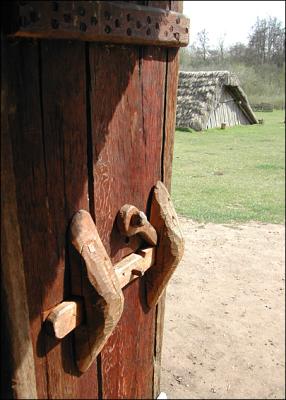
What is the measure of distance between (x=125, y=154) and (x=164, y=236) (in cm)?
24

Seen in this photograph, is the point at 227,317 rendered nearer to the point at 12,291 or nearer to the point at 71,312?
the point at 71,312

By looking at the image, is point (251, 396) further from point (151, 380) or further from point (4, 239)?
point (4, 239)

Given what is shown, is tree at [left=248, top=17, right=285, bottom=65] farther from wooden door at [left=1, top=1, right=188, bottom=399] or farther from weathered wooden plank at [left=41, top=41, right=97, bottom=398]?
weathered wooden plank at [left=41, top=41, right=97, bottom=398]

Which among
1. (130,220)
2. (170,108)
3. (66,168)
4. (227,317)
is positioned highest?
(170,108)

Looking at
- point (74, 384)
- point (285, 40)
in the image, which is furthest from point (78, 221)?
point (285, 40)

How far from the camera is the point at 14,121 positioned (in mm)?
676

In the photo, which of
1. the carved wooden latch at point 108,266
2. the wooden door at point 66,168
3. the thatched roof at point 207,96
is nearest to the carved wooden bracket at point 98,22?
the wooden door at point 66,168

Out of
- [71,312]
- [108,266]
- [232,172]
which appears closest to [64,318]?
[71,312]

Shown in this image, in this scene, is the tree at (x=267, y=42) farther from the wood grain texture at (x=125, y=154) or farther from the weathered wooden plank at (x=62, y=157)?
the weathered wooden plank at (x=62, y=157)

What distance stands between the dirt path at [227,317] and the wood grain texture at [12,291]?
4.27 feet

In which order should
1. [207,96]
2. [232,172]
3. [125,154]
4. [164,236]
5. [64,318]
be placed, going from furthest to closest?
1. [207,96]
2. [232,172]
3. [164,236]
4. [125,154]
5. [64,318]

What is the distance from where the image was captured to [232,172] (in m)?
2.58

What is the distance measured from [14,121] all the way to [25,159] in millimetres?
66

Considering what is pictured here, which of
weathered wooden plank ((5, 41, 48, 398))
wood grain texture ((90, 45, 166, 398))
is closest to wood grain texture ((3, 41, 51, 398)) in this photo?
weathered wooden plank ((5, 41, 48, 398))
